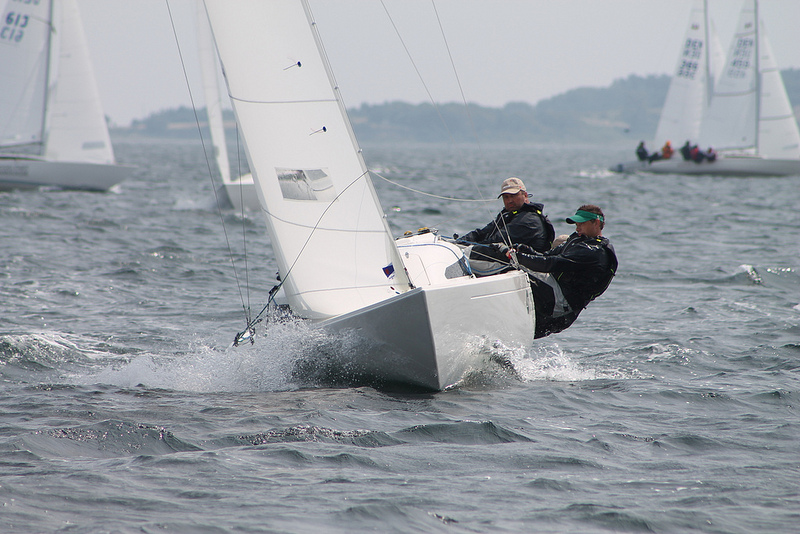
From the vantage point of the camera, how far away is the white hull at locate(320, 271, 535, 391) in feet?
16.2

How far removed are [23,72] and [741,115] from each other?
25.2 metres

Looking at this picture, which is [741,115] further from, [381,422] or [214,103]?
[381,422]

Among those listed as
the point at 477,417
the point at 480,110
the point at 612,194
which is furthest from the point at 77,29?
the point at 480,110

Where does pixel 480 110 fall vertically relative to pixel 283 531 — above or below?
above

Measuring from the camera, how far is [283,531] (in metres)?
3.18

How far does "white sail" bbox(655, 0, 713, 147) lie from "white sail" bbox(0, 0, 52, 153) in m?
24.2

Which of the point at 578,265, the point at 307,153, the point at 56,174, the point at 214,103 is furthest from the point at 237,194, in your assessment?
the point at 578,265

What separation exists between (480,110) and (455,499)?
642 ft

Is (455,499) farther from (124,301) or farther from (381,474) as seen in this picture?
(124,301)

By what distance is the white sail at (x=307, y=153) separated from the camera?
543 centimetres

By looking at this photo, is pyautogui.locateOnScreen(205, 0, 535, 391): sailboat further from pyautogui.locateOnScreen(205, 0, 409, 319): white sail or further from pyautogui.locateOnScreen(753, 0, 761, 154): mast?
pyautogui.locateOnScreen(753, 0, 761, 154): mast

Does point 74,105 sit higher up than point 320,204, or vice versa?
point 74,105

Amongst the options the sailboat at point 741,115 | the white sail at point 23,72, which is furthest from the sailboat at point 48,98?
the sailboat at point 741,115

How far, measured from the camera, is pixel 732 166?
106 ft
